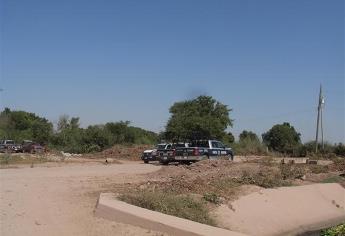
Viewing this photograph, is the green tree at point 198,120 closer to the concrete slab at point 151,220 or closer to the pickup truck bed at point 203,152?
the pickup truck bed at point 203,152

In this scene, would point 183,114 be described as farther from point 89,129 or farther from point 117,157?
point 89,129

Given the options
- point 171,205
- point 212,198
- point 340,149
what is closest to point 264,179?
point 212,198

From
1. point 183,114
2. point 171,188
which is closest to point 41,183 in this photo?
point 171,188

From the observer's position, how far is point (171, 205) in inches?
625

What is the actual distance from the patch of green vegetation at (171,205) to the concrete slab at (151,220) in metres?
0.69

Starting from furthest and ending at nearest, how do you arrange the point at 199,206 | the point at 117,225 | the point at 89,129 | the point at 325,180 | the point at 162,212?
1. the point at 89,129
2. the point at 325,180
3. the point at 199,206
4. the point at 162,212
5. the point at 117,225

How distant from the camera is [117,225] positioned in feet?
44.5

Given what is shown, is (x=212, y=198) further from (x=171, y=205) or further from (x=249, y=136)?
(x=249, y=136)

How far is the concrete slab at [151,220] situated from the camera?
497 inches

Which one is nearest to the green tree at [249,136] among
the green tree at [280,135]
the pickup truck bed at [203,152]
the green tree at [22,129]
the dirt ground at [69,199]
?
the green tree at [280,135]

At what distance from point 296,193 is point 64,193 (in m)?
11.1

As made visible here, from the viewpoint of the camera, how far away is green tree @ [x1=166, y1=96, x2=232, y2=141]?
212ft

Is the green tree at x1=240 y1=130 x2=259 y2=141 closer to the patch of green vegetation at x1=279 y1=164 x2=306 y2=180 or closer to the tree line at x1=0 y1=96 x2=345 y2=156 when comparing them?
the tree line at x1=0 y1=96 x2=345 y2=156

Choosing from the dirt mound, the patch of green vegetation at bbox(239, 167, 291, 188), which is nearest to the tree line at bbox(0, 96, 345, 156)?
the dirt mound
